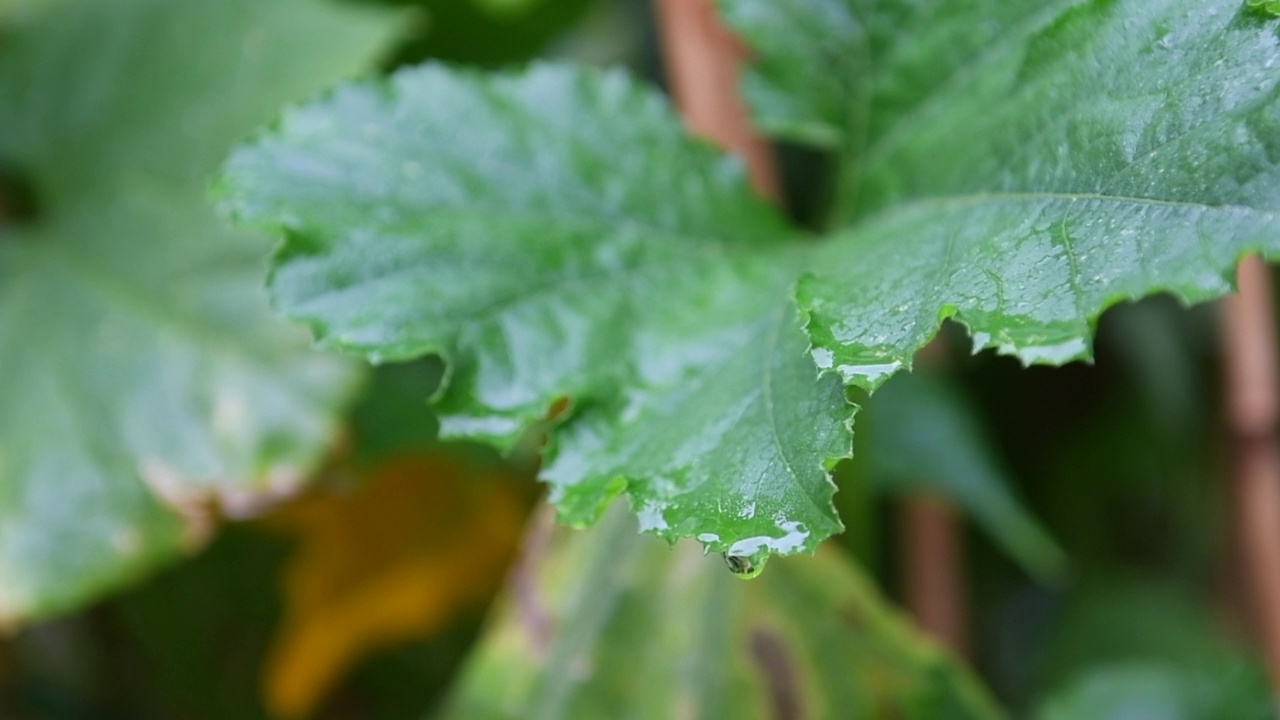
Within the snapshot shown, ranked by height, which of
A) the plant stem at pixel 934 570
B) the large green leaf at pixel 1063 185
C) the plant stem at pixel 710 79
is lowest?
the plant stem at pixel 934 570

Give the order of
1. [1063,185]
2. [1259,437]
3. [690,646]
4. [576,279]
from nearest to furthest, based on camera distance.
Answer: [1063,185] < [576,279] < [690,646] < [1259,437]

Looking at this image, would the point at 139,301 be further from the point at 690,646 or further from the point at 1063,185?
the point at 1063,185

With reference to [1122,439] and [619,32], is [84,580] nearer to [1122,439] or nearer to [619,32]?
[619,32]

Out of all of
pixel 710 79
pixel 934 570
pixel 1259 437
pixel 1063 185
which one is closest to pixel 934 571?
pixel 934 570

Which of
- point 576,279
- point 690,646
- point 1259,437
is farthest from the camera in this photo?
point 1259,437

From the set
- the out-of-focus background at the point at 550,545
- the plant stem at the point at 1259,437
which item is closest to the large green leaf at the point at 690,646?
the out-of-focus background at the point at 550,545

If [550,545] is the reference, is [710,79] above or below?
above

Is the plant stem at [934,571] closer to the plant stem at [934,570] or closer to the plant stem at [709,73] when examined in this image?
the plant stem at [934,570]
